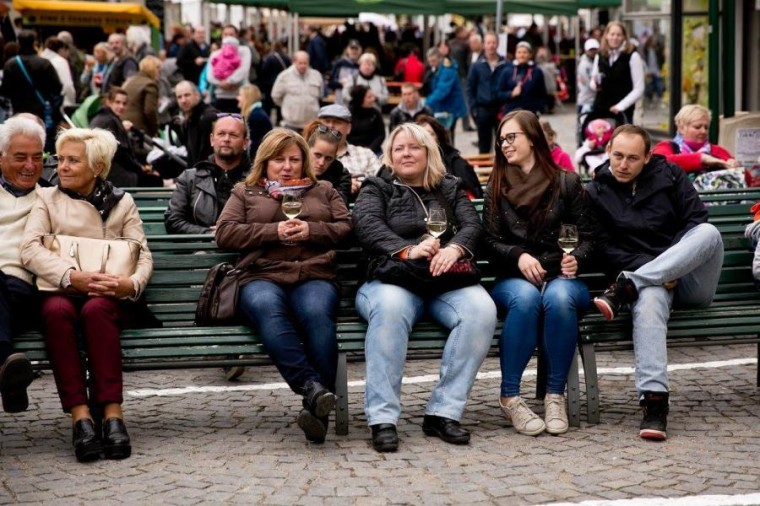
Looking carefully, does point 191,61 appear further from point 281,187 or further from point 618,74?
point 281,187

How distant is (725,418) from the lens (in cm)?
695

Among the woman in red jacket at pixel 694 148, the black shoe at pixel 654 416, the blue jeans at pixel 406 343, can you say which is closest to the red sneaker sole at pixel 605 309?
the black shoe at pixel 654 416

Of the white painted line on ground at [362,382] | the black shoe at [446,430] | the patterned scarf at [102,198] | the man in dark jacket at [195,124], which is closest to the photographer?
the black shoe at [446,430]

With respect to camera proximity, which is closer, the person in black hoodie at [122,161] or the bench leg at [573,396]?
the bench leg at [573,396]

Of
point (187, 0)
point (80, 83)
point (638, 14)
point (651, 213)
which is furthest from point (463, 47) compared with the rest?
point (651, 213)

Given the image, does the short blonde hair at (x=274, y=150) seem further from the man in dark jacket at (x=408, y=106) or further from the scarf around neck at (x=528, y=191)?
the man in dark jacket at (x=408, y=106)

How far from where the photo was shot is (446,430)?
6.50 m

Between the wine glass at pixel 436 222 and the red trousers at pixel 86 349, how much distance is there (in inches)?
61.7

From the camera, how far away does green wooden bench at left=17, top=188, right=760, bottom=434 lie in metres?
6.58

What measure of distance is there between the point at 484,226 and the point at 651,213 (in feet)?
2.80

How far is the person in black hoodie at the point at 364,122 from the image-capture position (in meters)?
14.2

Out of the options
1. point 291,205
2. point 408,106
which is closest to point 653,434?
point 291,205

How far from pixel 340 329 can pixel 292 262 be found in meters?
0.43

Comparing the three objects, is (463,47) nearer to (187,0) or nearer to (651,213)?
(187,0)
